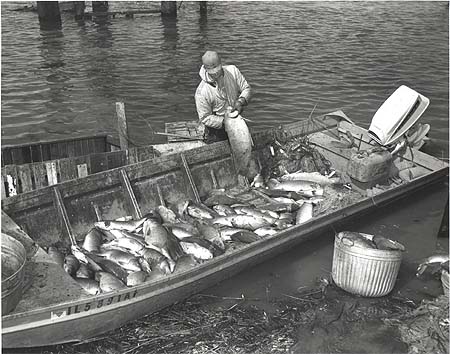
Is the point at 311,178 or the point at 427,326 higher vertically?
the point at 311,178

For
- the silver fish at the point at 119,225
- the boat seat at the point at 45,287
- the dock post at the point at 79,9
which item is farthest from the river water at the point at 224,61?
the boat seat at the point at 45,287

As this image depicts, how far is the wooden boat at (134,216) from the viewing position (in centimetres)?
586

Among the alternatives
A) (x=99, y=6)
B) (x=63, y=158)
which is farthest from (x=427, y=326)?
(x=99, y=6)

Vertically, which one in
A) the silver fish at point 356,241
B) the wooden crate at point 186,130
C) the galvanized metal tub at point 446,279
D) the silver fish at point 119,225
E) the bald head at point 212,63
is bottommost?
the galvanized metal tub at point 446,279

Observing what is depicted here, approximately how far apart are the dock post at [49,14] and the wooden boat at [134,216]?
18350 millimetres

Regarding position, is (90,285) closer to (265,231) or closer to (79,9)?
(265,231)

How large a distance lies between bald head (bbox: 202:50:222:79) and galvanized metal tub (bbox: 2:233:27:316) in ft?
14.1

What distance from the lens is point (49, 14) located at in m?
25.4

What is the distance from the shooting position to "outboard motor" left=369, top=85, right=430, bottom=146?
371 inches

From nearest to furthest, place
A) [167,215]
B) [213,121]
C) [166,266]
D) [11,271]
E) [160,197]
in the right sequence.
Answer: [11,271], [166,266], [167,215], [160,197], [213,121]

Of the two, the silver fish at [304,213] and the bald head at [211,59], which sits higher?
the bald head at [211,59]

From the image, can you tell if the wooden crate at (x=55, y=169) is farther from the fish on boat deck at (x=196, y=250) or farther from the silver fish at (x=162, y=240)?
the fish on boat deck at (x=196, y=250)

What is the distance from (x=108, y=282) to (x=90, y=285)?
9.4 inches

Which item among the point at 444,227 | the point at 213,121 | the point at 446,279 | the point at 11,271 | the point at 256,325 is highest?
the point at 213,121
